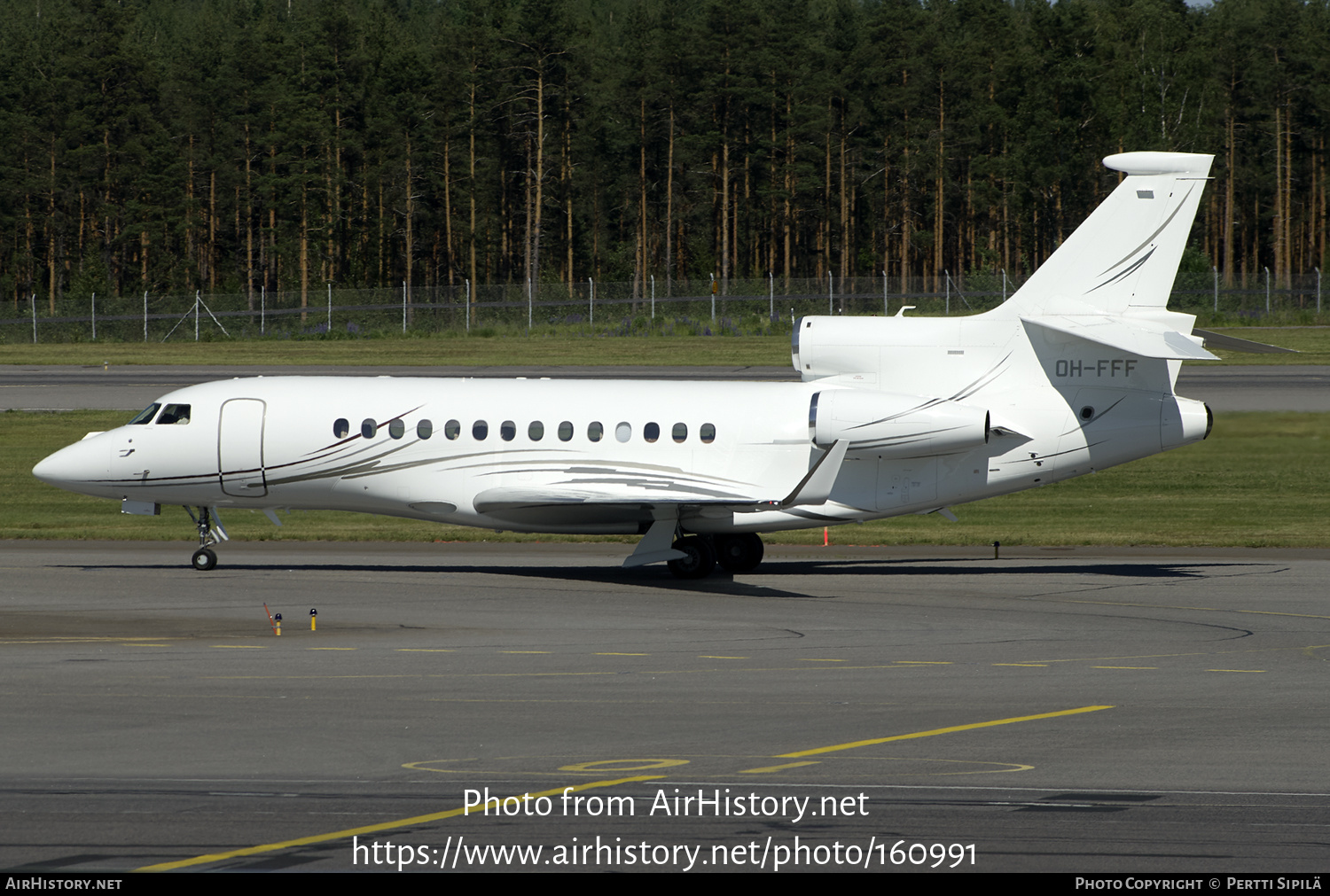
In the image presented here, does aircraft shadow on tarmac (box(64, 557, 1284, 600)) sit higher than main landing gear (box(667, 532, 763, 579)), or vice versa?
main landing gear (box(667, 532, 763, 579))

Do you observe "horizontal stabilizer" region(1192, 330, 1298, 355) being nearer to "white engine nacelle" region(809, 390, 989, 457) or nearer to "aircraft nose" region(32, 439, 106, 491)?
"white engine nacelle" region(809, 390, 989, 457)

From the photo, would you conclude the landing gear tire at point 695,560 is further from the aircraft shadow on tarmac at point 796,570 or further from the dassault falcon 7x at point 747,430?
the aircraft shadow on tarmac at point 796,570

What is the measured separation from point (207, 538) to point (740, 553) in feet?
32.3

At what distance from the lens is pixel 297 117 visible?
10656 centimetres

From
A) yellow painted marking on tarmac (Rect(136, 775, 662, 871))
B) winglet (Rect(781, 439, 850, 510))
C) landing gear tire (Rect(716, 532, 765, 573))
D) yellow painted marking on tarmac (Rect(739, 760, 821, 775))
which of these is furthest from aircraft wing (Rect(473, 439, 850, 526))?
yellow painted marking on tarmac (Rect(136, 775, 662, 871))

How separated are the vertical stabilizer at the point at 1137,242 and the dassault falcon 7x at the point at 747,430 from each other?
34 mm

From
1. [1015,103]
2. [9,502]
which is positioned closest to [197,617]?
[9,502]

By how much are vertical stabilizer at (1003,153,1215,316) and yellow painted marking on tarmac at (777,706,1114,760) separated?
11213 mm

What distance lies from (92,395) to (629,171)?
235 feet

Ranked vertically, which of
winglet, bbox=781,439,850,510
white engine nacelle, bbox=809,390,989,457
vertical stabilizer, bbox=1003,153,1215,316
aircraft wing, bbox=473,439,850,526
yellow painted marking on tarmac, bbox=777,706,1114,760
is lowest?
yellow painted marking on tarmac, bbox=777,706,1114,760

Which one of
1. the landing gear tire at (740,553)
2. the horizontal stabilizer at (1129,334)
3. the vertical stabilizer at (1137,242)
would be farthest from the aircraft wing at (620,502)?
the vertical stabilizer at (1137,242)

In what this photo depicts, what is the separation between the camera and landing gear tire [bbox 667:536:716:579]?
26.1 metres

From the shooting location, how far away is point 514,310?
78.3 meters

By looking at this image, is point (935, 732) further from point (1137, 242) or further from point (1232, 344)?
point (1137, 242)
